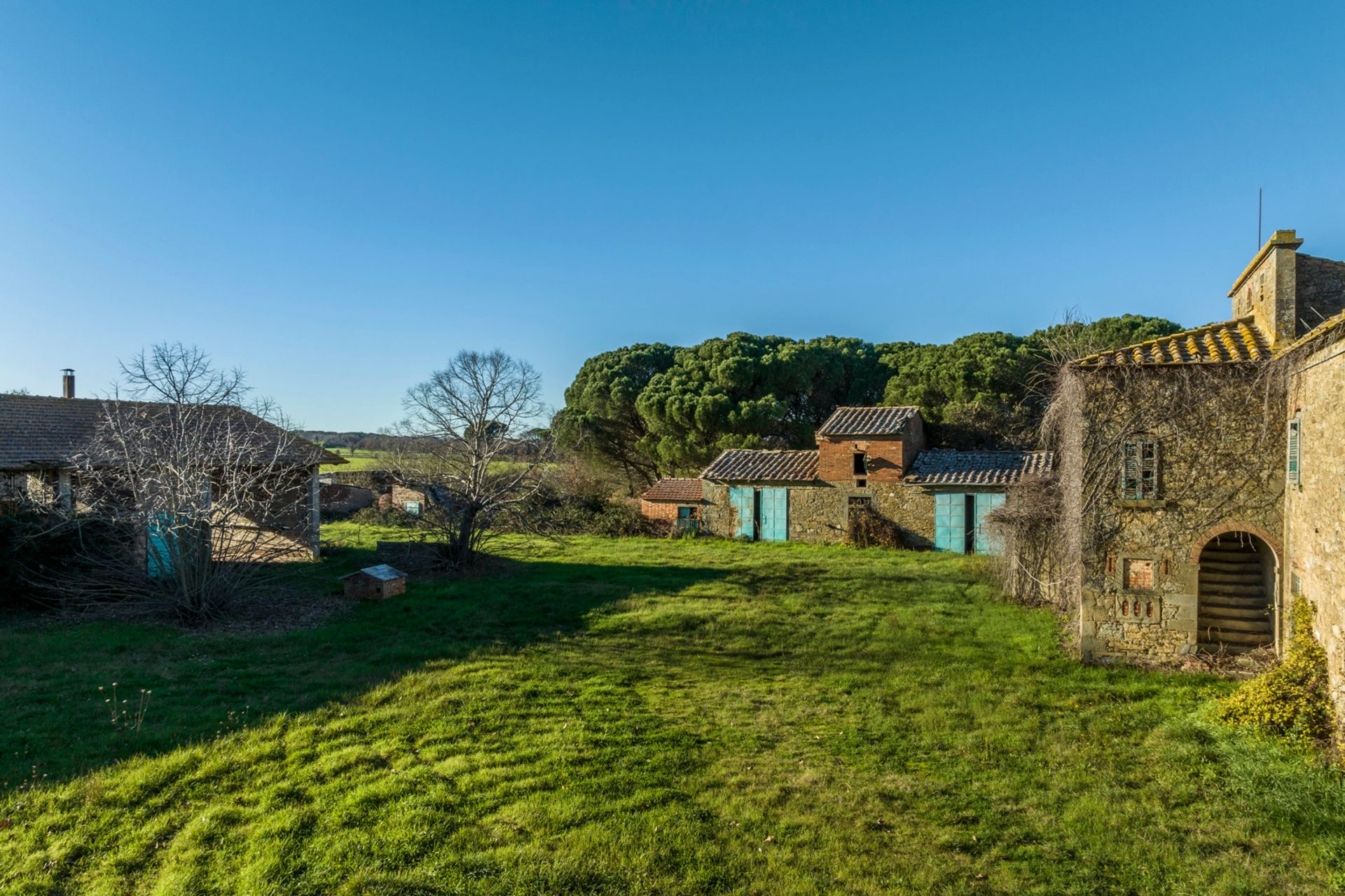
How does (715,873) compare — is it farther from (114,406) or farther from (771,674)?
(114,406)

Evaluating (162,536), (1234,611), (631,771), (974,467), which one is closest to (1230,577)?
(1234,611)

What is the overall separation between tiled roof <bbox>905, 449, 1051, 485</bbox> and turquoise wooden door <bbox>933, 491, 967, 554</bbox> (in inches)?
21.3

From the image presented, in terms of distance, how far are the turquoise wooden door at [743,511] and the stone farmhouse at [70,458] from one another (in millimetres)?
13421

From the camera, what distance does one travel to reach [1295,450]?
8.69 meters

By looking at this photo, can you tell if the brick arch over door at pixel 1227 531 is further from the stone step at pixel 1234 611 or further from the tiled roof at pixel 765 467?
the tiled roof at pixel 765 467

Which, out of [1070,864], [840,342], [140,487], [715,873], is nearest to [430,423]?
[140,487]

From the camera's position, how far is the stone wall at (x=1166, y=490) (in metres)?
9.33

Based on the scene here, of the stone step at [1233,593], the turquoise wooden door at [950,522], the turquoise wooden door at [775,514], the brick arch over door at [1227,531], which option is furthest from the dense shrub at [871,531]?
the brick arch over door at [1227,531]

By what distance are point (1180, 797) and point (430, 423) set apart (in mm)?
15983

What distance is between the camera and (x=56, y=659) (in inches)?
375

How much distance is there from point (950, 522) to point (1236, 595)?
1117 centimetres

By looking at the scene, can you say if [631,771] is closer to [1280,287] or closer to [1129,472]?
[1129,472]

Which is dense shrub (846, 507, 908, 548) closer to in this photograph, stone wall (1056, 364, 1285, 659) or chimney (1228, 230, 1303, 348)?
stone wall (1056, 364, 1285, 659)

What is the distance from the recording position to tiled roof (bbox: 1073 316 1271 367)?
945 cm
